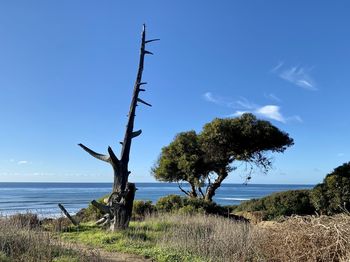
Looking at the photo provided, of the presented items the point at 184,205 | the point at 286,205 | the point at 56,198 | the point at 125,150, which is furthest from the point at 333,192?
the point at 56,198

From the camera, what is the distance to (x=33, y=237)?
1015 cm

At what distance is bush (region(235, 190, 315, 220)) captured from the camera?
23.4 meters

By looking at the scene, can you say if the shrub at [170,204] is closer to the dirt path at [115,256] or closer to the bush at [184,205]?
the bush at [184,205]

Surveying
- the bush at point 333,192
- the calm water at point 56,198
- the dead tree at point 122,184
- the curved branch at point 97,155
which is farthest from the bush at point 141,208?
the bush at point 333,192

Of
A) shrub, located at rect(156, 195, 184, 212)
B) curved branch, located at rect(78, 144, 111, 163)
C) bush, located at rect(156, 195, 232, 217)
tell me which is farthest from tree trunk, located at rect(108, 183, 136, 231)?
shrub, located at rect(156, 195, 184, 212)

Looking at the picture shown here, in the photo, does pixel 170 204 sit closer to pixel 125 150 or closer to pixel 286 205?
pixel 286 205

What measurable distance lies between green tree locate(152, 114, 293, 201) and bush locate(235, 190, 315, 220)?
8.67 ft

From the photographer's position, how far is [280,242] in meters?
9.99

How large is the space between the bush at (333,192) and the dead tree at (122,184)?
1013cm

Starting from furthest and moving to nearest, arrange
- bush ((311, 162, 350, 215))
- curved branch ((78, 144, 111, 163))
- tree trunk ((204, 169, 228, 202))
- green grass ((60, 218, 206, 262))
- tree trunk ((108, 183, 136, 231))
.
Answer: tree trunk ((204, 169, 228, 202)), bush ((311, 162, 350, 215)), curved branch ((78, 144, 111, 163)), tree trunk ((108, 183, 136, 231)), green grass ((60, 218, 206, 262))

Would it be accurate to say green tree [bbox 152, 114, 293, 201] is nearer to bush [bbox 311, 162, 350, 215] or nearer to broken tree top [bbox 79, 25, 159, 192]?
bush [bbox 311, 162, 350, 215]

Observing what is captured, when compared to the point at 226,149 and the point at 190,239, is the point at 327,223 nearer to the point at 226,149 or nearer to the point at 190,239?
the point at 190,239

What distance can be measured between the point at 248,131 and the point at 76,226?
12.6 metres

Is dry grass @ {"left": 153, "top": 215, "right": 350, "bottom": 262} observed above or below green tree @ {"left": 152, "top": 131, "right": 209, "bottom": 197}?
below
